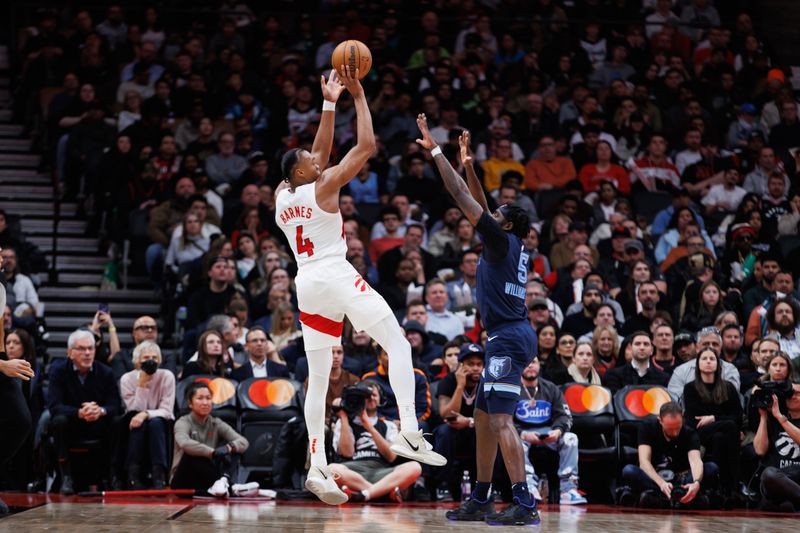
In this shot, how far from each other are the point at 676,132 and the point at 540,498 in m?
8.62

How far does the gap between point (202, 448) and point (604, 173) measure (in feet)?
26.1

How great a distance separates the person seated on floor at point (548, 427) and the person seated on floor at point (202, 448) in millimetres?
2661

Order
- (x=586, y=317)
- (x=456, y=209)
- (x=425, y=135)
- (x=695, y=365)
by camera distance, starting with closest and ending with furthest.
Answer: (x=425, y=135)
(x=695, y=365)
(x=586, y=317)
(x=456, y=209)

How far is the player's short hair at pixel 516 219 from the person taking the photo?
853 centimetres

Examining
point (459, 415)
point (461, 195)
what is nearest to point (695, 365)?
point (459, 415)

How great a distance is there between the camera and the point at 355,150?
7.78 m

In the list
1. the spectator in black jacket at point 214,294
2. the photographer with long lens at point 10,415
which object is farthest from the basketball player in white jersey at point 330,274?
the spectator in black jacket at point 214,294

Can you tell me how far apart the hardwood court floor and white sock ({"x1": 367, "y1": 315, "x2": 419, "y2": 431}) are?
0.78m

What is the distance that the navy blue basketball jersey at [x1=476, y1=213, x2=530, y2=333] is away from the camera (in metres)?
8.46

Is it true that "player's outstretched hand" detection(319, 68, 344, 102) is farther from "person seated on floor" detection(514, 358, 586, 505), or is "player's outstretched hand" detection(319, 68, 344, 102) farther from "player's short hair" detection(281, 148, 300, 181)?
"person seated on floor" detection(514, 358, 586, 505)

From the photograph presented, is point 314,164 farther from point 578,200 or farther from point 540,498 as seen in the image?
point 578,200

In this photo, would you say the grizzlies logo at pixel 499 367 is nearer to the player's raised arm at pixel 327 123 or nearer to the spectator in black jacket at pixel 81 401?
the player's raised arm at pixel 327 123

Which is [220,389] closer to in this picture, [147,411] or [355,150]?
[147,411]

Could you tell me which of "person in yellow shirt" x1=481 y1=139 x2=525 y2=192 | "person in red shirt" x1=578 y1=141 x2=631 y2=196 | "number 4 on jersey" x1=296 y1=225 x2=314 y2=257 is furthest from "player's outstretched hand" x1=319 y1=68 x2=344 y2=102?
"person in red shirt" x1=578 y1=141 x2=631 y2=196
